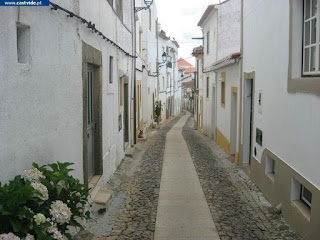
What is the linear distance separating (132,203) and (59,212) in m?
4.25

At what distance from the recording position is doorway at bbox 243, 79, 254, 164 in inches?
392

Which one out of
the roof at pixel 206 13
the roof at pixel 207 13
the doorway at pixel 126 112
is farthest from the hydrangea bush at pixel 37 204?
the roof at pixel 206 13

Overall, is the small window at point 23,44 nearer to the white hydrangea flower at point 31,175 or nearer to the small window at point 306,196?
the white hydrangea flower at point 31,175

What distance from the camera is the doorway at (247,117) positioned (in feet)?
32.7

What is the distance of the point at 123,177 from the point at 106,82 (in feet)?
7.48

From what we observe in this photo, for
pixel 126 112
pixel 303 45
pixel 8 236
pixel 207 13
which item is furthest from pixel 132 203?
pixel 207 13

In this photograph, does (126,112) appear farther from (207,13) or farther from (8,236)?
(8,236)

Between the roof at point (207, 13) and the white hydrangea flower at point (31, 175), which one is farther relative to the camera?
the roof at point (207, 13)

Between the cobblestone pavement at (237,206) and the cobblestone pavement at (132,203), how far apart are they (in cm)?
104

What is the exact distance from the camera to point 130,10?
13344 mm

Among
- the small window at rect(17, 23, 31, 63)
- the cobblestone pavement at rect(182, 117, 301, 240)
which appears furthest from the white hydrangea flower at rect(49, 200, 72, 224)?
the cobblestone pavement at rect(182, 117, 301, 240)

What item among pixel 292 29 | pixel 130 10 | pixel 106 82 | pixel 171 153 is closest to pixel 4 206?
pixel 292 29

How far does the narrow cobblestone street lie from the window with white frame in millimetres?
2311

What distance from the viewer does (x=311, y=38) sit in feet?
18.3
